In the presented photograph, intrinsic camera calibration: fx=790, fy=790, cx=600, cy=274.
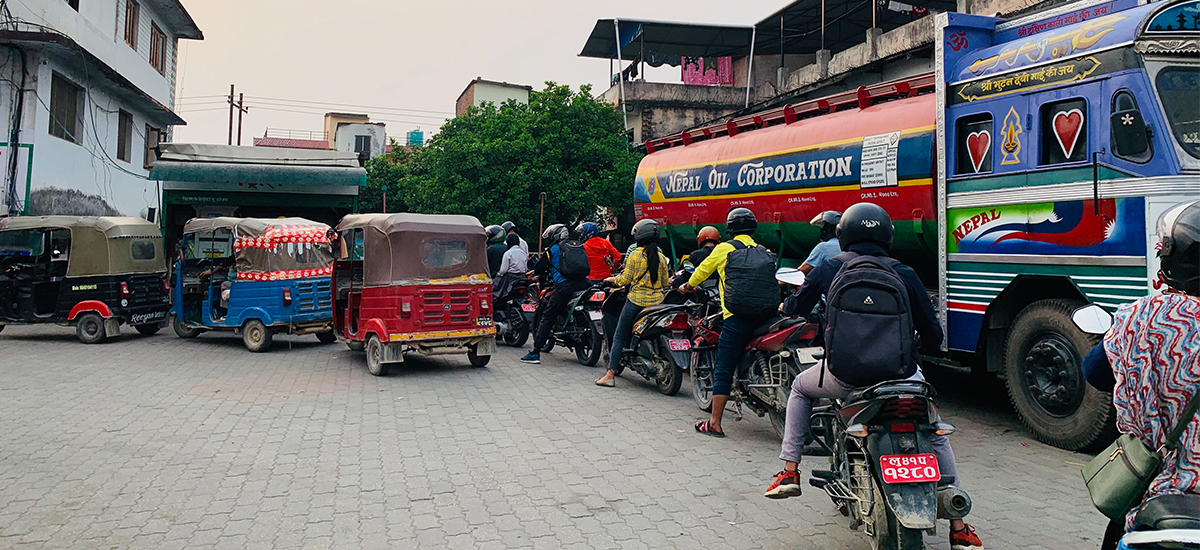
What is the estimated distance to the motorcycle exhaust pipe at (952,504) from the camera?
326 cm

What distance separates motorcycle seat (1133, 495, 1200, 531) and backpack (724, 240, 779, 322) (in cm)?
355

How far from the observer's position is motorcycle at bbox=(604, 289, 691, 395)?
7.42 meters

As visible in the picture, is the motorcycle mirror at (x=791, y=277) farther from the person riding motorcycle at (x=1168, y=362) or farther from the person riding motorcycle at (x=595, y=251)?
the person riding motorcycle at (x=595, y=251)

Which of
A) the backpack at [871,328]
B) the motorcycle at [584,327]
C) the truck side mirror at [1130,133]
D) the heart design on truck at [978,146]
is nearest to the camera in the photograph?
the backpack at [871,328]

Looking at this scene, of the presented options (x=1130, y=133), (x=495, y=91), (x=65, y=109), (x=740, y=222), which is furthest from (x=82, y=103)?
(x=495, y=91)

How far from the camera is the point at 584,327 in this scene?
32.3 ft

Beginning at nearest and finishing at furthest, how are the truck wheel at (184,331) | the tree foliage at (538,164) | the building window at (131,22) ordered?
the truck wheel at (184,331) < the tree foliage at (538,164) < the building window at (131,22)

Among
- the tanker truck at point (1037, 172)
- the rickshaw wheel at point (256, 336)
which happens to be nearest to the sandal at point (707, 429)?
the tanker truck at point (1037, 172)

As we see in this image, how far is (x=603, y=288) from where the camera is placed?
950 cm

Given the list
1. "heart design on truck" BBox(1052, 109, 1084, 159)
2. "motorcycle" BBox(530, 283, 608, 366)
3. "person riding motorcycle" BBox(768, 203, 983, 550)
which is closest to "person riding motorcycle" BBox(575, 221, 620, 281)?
"motorcycle" BBox(530, 283, 608, 366)

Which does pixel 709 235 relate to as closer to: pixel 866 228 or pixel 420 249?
pixel 866 228

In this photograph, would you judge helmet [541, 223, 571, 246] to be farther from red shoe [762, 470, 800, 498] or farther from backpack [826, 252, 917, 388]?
backpack [826, 252, 917, 388]

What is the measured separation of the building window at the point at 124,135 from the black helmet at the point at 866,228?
71.6ft

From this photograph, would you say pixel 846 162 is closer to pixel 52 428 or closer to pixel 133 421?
pixel 133 421
